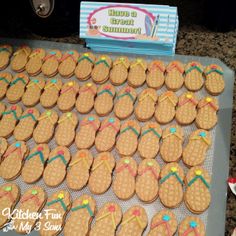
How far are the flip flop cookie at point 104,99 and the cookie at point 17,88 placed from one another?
0.71 feet

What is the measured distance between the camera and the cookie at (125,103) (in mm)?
871

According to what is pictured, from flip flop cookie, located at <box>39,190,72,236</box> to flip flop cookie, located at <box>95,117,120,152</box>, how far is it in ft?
0.45

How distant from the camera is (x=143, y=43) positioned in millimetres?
948

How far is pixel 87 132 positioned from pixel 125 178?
157 millimetres

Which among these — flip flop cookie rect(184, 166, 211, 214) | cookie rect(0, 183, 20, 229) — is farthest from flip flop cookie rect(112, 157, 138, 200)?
cookie rect(0, 183, 20, 229)

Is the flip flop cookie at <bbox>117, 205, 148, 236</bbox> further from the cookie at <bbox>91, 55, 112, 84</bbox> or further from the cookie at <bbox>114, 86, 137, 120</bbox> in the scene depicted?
the cookie at <bbox>91, 55, 112, 84</bbox>

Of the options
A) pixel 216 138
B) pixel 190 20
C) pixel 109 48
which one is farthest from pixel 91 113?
pixel 190 20

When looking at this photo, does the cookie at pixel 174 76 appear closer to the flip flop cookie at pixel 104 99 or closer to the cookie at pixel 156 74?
the cookie at pixel 156 74

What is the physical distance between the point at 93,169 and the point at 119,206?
0.11 m

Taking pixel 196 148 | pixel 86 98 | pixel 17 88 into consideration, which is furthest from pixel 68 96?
pixel 196 148

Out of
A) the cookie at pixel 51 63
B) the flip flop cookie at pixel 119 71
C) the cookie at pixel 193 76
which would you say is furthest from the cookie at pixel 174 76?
the cookie at pixel 51 63

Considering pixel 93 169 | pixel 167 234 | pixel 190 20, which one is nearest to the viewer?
pixel 167 234

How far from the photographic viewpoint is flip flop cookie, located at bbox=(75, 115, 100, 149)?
32.8 inches

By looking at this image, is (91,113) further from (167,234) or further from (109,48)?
(167,234)
